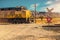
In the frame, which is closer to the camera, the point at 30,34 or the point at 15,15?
the point at 30,34

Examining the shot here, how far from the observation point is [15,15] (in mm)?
50656

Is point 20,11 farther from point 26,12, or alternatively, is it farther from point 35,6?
point 35,6

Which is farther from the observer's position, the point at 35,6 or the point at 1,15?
the point at 35,6

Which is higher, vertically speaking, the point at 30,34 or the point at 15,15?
the point at 15,15

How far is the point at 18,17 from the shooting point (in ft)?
165

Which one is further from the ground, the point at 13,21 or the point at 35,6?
the point at 35,6

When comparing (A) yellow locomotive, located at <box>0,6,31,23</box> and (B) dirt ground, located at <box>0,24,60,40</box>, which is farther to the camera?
(A) yellow locomotive, located at <box>0,6,31,23</box>

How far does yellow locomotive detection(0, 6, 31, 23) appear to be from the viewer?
49853 mm

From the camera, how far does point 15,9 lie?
52.6 metres

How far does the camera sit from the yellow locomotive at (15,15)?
164 feet

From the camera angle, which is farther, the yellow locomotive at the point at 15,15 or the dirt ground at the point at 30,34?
the yellow locomotive at the point at 15,15

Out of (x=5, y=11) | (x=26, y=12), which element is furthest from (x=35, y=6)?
(x=5, y=11)

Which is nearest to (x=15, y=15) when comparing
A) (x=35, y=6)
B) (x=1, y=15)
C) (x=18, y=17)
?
(x=18, y=17)

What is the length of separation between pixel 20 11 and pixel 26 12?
7.01 ft
